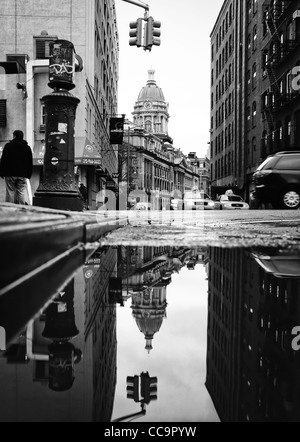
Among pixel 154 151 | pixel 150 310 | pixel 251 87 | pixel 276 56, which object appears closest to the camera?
pixel 150 310

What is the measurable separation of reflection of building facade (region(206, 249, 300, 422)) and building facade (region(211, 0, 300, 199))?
65.4ft

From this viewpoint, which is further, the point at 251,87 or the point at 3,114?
the point at 251,87

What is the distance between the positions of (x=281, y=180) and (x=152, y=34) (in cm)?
585

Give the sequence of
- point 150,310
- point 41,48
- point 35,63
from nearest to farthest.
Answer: point 150,310, point 35,63, point 41,48

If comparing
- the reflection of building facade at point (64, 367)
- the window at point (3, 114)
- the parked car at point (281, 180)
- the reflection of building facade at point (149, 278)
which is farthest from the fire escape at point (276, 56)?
the reflection of building facade at point (64, 367)

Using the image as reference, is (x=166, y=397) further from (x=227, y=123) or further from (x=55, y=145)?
(x=227, y=123)

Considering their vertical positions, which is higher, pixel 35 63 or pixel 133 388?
pixel 35 63

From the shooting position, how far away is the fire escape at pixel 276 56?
100 feet

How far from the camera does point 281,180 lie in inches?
595

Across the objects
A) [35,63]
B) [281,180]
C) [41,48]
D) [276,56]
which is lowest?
[281,180]

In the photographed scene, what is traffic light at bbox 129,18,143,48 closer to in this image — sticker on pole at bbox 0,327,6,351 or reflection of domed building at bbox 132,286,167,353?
reflection of domed building at bbox 132,286,167,353

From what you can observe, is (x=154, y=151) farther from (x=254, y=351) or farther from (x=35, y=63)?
(x=254, y=351)

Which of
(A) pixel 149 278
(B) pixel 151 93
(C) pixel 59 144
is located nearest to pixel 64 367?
(A) pixel 149 278

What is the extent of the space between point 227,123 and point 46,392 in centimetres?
5535
